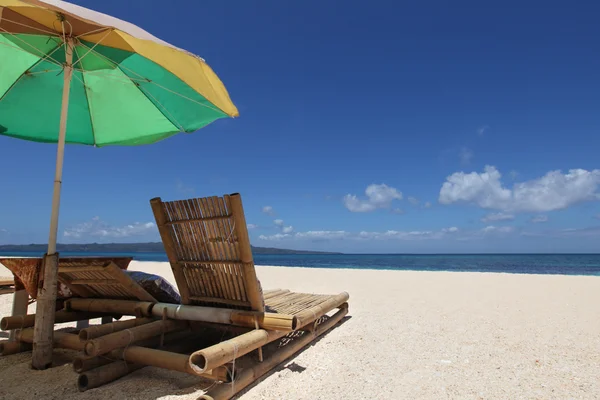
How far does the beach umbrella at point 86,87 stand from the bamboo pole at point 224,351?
5.08 feet

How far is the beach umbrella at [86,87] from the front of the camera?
286 cm

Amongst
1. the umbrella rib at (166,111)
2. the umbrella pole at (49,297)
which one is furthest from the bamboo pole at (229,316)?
the umbrella rib at (166,111)

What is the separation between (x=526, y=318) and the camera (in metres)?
5.43

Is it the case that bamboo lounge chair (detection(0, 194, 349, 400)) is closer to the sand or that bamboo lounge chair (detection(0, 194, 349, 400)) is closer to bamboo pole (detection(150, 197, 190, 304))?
bamboo pole (detection(150, 197, 190, 304))

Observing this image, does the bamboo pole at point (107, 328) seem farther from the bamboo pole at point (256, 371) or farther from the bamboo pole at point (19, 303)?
the bamboo pole at point (19, 303)

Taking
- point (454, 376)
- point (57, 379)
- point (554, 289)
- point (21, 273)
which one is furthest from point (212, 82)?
point (554, 289)

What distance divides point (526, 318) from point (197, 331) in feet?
16.5

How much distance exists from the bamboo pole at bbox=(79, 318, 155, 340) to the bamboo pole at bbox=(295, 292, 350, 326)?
56.4 inches

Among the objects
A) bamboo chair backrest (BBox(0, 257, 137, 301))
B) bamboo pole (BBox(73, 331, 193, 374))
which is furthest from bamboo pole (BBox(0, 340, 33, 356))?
bamboo pole (BBox(73, 331, 193, 374))

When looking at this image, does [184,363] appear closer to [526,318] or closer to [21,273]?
[21,273]

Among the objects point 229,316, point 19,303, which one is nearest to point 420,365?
point 229,316

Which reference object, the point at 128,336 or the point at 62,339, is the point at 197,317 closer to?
the point at 128,336

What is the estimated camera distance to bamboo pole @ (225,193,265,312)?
290 centimetres

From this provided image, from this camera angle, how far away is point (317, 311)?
3.89 meters
